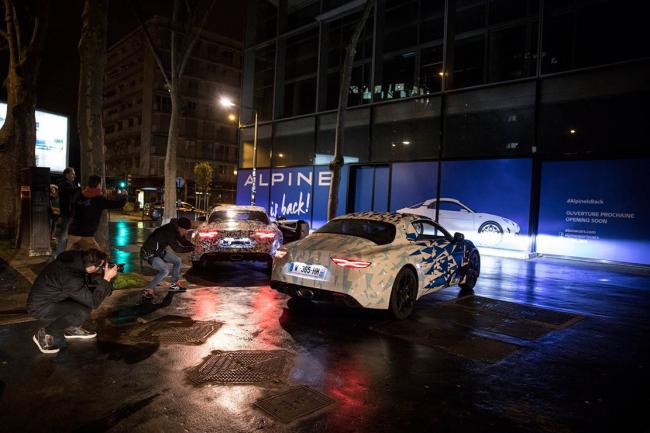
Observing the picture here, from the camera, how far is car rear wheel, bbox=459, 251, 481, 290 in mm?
8875

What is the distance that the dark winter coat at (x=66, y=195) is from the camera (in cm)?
923

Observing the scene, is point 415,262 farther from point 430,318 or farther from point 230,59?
point 230,59

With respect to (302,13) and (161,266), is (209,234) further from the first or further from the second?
(302,13)

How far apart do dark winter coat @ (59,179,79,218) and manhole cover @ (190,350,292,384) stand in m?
6.17

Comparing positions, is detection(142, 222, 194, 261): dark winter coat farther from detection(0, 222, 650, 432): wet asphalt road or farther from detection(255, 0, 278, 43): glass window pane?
detection(255, 0, 278, 43): glass window pane

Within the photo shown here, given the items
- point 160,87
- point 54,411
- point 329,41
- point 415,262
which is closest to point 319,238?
point 415,262

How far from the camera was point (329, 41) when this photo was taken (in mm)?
23078

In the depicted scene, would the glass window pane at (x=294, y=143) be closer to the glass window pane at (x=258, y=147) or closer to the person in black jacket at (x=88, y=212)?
the glass window pane at (x=258, y=147)

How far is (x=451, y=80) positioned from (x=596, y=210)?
7.20 metres

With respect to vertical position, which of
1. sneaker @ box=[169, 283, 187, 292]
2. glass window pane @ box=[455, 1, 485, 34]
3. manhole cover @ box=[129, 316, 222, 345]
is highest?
glass window pane @ box=[455, 1, 485, 34]

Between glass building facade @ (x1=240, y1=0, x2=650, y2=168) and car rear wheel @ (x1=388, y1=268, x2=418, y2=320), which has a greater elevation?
glass building facade @ (x1=240, y1=0, x2=650, y2=168)

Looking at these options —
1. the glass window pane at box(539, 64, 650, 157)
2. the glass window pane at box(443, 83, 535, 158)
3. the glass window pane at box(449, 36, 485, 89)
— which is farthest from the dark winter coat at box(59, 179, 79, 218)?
the glass window pane at box(449, 36, 485, 89)

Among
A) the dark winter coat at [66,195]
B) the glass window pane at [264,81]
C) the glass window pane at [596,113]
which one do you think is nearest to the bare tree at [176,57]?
the glass window pane at [264,81]

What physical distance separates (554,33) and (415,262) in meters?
13.0
